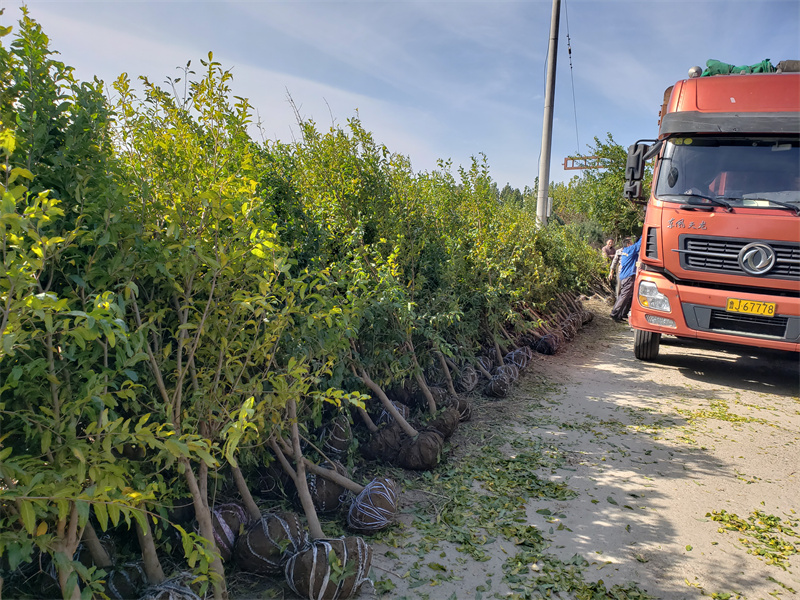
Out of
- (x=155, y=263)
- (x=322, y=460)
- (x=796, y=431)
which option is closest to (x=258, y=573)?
(x=322, y=460)

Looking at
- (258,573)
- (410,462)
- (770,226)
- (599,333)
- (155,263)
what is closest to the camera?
(155,263)

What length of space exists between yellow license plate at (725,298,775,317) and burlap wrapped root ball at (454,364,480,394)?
315 centimetres

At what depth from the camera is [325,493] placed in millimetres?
3318

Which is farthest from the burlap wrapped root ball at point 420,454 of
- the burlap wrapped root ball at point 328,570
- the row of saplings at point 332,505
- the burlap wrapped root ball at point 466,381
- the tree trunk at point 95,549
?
the tree trunk at point 95,549

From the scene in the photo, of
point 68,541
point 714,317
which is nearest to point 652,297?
point 714,317

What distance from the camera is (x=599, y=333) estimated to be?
9.88 metres

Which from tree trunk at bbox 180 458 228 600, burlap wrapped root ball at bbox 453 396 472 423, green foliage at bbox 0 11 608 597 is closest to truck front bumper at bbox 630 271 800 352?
burlap wrapped root ball at bbox 453 396 472 423

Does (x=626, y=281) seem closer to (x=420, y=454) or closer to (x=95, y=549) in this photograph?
(x=420, y=454)

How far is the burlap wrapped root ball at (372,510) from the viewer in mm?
3110

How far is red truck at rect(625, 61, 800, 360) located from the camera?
5645mm

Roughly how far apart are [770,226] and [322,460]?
217 inches

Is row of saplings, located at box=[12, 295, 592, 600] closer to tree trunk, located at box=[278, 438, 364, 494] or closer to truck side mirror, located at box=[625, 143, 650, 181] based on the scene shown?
tree trunk, located at box=[278, 438, 364, 494]

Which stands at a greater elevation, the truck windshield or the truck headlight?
the truck windshield

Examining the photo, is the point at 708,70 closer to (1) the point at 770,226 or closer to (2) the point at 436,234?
(1) the point at 770,226
